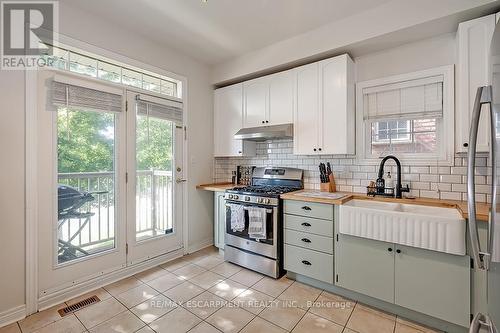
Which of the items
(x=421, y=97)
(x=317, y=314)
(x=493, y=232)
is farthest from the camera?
(x=421, y=97)

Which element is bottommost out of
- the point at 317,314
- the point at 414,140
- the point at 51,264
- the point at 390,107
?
Answer: the point at 317,314

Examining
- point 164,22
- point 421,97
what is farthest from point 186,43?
point 421,97

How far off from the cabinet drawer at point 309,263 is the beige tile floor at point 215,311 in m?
0.16

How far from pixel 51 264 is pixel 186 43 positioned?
109 inches

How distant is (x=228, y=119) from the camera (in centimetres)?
357

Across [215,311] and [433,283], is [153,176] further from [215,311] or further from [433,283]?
[433,283]

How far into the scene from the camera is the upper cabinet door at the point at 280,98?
2.95 meters

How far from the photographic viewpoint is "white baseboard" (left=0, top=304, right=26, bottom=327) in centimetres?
186

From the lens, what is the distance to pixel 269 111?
3.12m

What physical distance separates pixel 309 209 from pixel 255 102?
1.66 m

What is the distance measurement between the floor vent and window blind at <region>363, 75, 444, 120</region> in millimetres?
3376

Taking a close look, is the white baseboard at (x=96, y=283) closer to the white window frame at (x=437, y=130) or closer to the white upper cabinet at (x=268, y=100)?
the white upper cabinet at (x=268, y=100)

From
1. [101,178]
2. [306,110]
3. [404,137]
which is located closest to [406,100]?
[404,137]

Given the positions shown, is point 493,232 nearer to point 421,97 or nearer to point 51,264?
point 421,97
